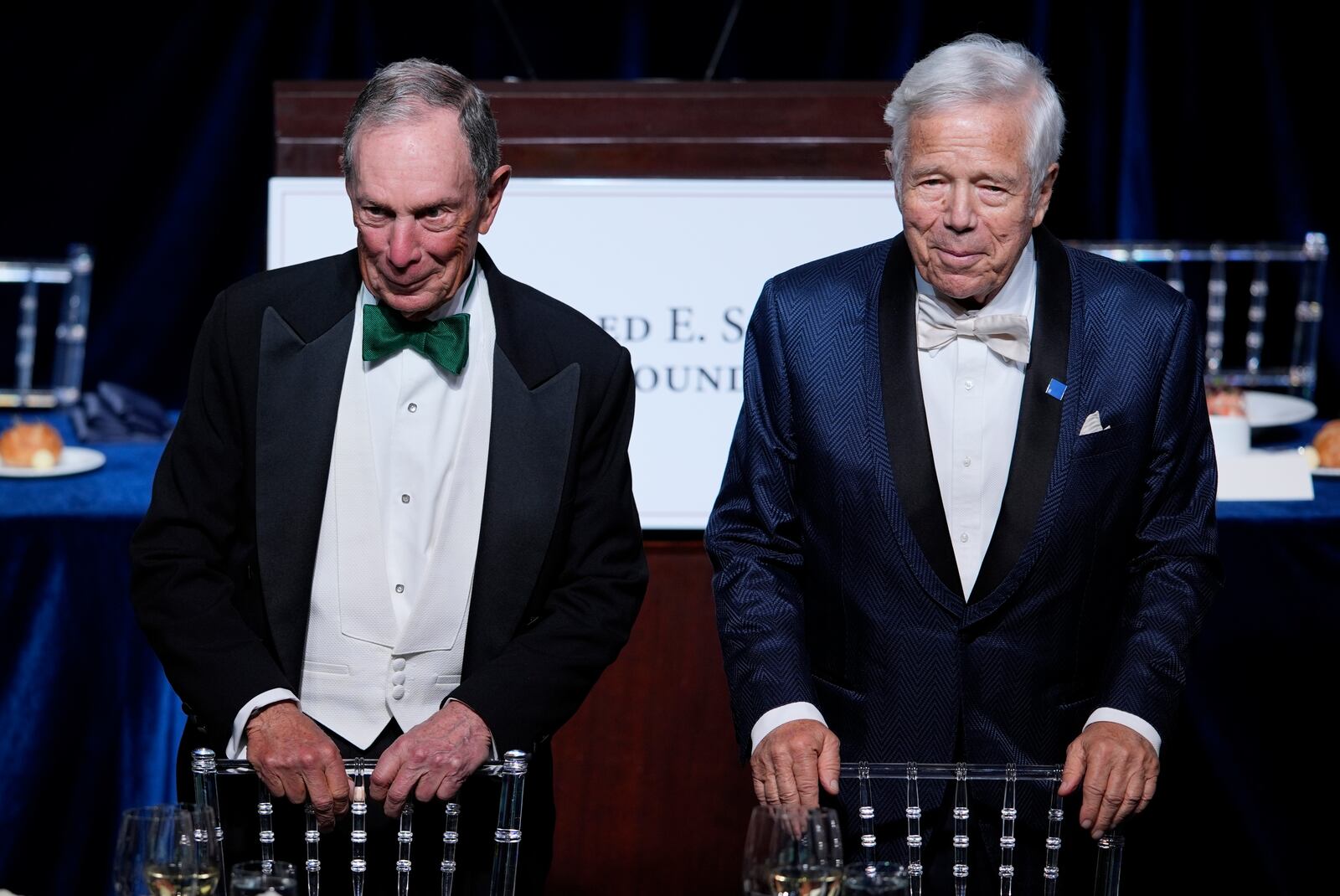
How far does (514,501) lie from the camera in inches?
78.5

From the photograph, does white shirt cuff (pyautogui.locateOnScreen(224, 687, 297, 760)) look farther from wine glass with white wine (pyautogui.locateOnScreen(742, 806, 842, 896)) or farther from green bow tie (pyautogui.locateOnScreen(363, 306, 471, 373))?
wine glass with white wine (pyautogui.locateOnScreen(742, 806, 842, 896))

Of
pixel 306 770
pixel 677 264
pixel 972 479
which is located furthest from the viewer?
pixel 677 264

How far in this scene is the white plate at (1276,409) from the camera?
3.38 m

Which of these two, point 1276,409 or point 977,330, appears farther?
point 1276,409

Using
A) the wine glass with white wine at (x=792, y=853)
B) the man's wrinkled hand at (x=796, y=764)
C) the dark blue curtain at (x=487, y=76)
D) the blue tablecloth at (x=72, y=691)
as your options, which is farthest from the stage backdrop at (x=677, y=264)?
the dark blue curtain at (x=487, y=76)

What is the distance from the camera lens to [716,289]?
280 cm

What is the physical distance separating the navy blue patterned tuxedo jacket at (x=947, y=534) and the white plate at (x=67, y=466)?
4.88ft

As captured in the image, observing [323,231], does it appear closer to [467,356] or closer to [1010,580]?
[467,356]

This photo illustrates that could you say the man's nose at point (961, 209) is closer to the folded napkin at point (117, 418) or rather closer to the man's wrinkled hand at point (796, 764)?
the man's wrinkled hand at point (796, 764)

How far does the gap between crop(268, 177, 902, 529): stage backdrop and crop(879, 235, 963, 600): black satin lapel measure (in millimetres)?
813

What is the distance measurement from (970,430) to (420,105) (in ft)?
2.40

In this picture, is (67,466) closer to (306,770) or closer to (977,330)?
(306,770)

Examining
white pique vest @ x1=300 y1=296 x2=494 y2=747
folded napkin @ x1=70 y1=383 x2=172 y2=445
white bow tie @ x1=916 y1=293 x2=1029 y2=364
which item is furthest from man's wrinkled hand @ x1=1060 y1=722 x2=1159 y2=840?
folded napkin @ x1=70 y1=383 x2=172 y2=445

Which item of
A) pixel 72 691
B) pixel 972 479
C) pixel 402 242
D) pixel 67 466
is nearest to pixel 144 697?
pixel 72 691
